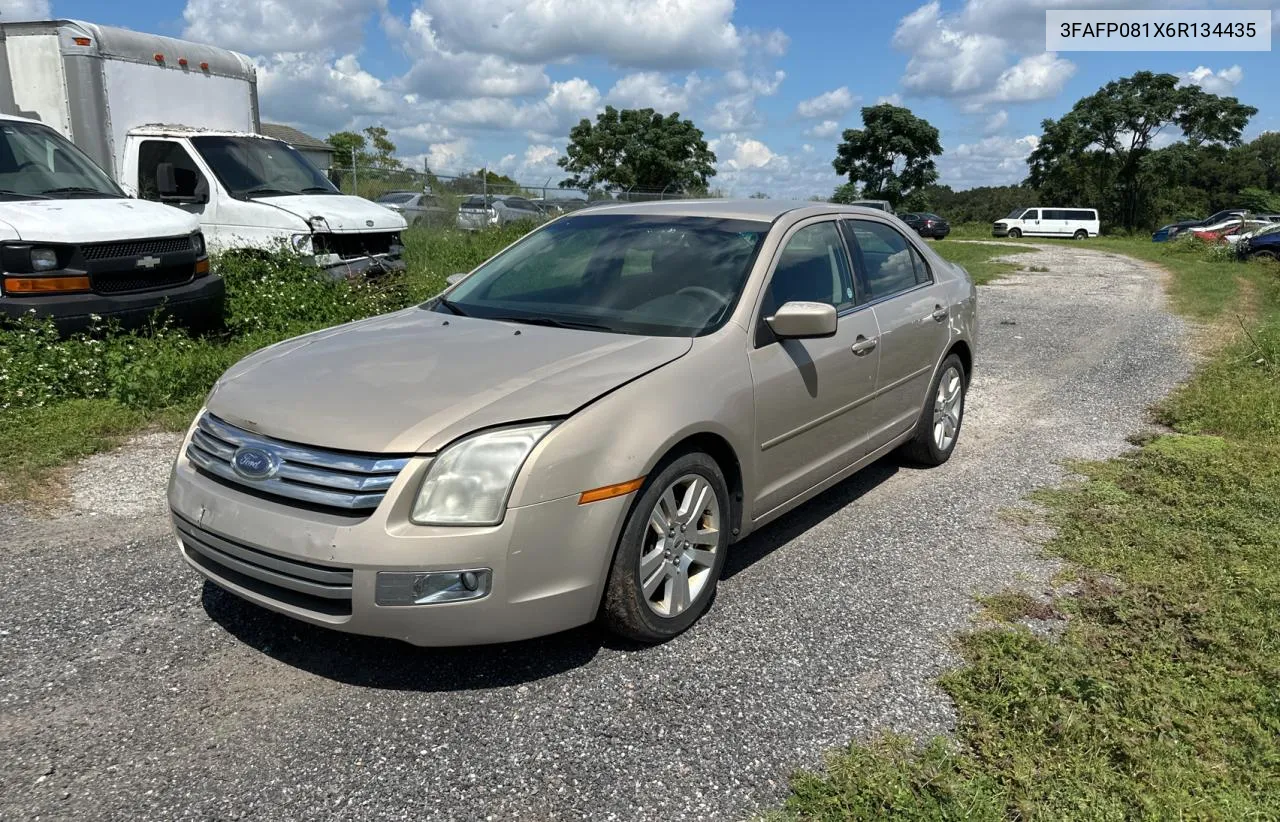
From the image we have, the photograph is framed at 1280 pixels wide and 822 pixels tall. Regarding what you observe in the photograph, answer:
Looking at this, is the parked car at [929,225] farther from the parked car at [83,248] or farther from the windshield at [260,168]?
the parked car at [83,248]

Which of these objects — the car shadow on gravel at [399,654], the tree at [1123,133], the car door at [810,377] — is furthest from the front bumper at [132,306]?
A: the tree at [1123,133]

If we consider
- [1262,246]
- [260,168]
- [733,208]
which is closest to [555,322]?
[733,208]

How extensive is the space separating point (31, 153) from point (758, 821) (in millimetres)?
8153

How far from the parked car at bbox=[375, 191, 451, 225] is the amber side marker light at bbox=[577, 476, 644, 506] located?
549 inches

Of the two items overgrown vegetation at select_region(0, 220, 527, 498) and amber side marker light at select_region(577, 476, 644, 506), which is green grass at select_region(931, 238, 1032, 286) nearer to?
overgrown vegetation at select_region(0, 220, 527, 498)

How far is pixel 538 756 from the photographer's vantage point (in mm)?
2820

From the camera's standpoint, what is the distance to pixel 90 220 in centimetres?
700

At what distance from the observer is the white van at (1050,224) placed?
4734 centimetres

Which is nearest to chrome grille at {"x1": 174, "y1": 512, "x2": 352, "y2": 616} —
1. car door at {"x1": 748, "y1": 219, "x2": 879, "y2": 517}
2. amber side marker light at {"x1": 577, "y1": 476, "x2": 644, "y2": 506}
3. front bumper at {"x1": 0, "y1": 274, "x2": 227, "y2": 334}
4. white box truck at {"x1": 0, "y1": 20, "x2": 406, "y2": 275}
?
amber side marker light at {"x1": 577, "y1": 476, "x2": 644, "y2": 506}

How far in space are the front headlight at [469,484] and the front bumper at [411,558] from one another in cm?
3

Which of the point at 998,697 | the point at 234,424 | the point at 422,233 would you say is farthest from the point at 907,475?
the point at 422,233

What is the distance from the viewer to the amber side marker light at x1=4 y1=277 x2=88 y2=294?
655 cm

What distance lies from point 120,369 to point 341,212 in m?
3.68

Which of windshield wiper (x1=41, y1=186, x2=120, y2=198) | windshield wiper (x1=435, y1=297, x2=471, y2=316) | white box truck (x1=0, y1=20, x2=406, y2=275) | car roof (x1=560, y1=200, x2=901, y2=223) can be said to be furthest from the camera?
white box truck (x1=0, y1=20, x2=406, y2=275)
